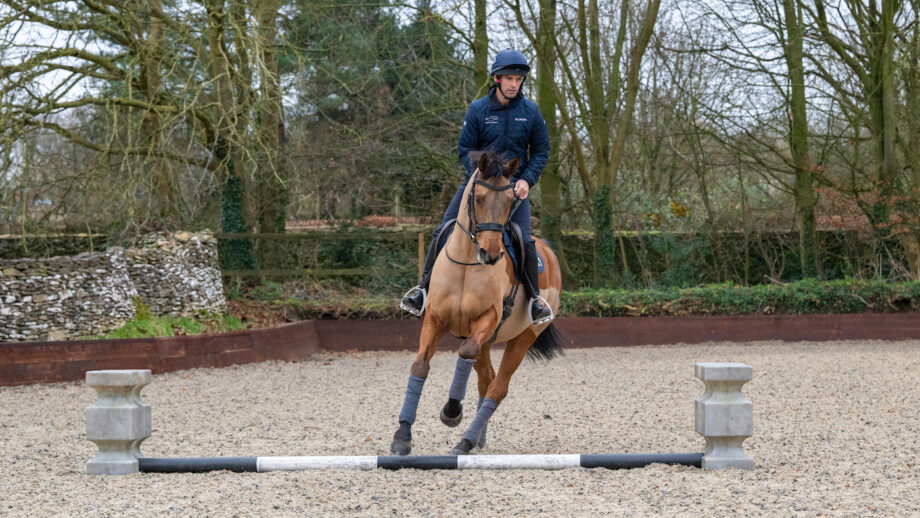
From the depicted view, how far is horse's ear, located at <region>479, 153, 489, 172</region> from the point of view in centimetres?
526

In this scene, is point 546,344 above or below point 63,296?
below

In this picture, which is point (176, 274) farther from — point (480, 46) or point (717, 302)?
point (717, 302)

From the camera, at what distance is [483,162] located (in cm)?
530

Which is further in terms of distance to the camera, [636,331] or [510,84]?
[636,331]

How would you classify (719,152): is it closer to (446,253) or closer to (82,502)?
(446,253)

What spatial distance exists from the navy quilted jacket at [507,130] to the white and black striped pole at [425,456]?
1774mm

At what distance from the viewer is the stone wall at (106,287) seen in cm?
1014

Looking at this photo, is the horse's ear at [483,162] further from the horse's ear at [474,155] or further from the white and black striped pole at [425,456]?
the white and black striped pole at [425,456]

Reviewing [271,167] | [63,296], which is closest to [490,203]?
[63,296]

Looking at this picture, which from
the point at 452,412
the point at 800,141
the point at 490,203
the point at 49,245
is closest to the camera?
the point at 490,203

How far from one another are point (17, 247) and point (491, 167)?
15.1 meters

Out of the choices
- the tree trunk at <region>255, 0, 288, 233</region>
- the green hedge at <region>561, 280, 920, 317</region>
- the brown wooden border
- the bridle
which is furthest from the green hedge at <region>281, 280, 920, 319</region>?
the bridle

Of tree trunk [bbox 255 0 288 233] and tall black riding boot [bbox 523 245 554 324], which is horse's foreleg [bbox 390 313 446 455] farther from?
tree trunk [bbox 255 0 288 233]

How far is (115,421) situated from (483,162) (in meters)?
2.63
